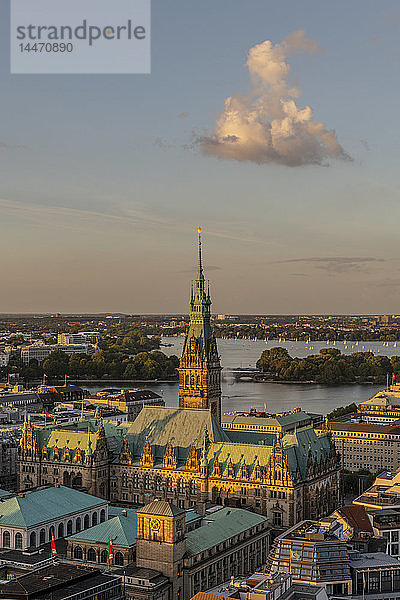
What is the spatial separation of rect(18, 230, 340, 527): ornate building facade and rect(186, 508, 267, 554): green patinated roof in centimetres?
373

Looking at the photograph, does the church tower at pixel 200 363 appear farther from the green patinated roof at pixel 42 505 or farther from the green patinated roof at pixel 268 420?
the green patinated roof at pixel 268 420

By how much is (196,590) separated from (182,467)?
21003 mm

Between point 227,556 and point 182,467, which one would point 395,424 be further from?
point 227,556

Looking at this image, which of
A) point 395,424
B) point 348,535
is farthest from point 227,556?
point 395,424

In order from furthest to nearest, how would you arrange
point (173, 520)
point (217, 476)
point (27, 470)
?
1. point (27, 470)
2. point (217, 476)
3. point (173, 520)

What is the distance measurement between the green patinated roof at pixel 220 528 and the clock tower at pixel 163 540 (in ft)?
7.93

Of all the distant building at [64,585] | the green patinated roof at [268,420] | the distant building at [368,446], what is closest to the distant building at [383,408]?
the distant building at [368,446]

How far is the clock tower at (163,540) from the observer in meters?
62.0

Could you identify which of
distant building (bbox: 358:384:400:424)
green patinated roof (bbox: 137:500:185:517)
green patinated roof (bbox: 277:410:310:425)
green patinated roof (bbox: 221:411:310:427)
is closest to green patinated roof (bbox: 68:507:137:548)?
green patinated roof (bbox: 137:500:185:517)

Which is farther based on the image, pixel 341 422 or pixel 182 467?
pixel 341 422

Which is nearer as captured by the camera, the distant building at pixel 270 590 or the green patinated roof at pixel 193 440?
the distant building at pixel 270 590

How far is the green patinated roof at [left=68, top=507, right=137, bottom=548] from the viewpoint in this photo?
66.4m

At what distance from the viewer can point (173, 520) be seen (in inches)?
2432

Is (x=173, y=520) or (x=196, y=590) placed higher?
(x=173, y=520)
